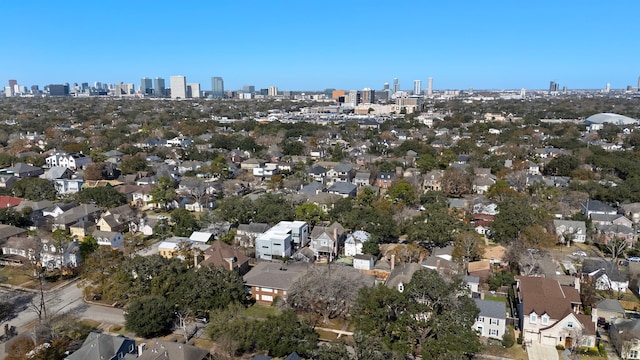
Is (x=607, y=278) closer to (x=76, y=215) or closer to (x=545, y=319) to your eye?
(x=545, y=319)

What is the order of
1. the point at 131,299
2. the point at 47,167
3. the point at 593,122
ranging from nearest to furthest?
the point at 131,299
the point at 47,167
the point at 593,122

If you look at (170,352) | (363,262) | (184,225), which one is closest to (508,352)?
(363,262)

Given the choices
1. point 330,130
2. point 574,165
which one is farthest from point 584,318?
point 330,130

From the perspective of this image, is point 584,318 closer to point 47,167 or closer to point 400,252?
point 400,252

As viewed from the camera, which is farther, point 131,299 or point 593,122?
point 593,122

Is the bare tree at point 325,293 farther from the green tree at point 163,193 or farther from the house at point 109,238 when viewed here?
the green tree at point 163,193

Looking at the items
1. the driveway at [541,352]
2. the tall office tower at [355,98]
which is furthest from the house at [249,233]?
the tall office tower at [355,98]

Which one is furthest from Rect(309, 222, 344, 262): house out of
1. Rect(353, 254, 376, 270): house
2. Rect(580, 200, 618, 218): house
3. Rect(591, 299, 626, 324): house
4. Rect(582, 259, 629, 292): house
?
Rect(580, 200, 618, 218): house
